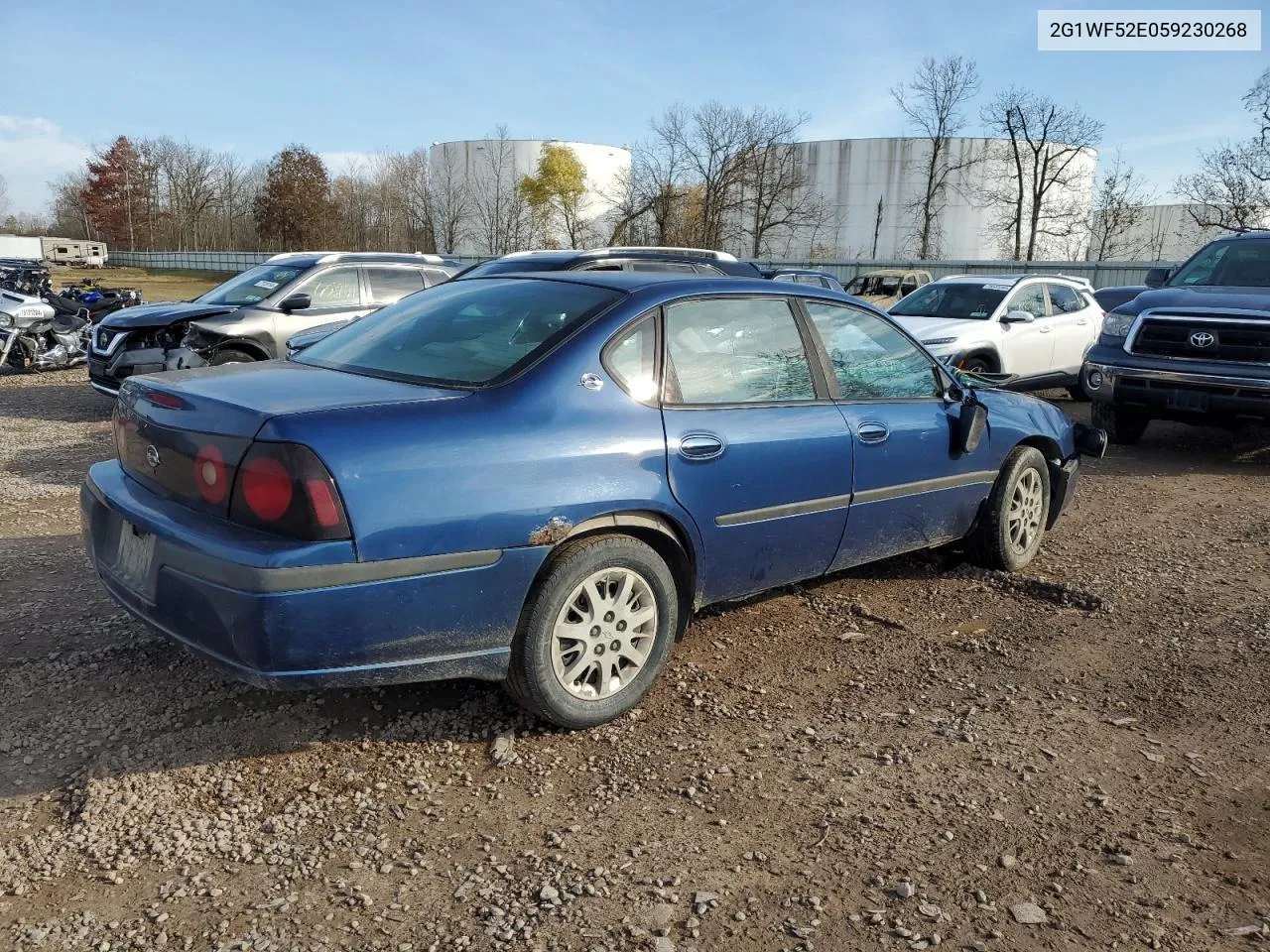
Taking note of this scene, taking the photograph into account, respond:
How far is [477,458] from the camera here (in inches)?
116

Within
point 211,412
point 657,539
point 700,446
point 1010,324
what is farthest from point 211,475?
point 1010,324

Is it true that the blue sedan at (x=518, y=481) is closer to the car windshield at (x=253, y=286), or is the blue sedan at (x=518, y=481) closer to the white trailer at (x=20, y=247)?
the car windshield at (x=253, y=286)

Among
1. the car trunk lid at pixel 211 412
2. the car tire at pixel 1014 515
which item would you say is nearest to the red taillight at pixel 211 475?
the car trunk lid at pixel 211 412

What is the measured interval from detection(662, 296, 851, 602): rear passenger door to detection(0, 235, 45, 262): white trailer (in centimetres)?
6496

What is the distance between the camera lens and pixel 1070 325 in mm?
11688

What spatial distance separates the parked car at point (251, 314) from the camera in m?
9.45

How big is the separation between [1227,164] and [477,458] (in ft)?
119

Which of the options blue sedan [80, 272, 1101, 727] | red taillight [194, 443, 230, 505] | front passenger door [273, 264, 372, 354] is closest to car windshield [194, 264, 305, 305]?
front passenger door [273, 264, 372, 354]

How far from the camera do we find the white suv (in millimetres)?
10523

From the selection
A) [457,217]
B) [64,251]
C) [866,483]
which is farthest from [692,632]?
[64,251]

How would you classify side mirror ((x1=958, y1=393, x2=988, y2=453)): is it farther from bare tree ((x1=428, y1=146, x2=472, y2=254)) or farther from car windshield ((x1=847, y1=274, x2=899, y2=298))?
bare tree ((x1=428, y1=146, x2=472, y2=254))

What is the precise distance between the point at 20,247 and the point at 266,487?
69.2 m

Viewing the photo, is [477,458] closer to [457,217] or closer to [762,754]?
[762,754]

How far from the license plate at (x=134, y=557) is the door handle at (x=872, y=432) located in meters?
2.73
